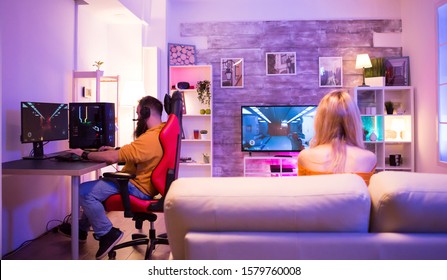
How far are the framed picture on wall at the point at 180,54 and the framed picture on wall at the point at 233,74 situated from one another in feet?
1.66

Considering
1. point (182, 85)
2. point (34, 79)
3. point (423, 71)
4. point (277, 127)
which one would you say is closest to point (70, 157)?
point (34, 79)

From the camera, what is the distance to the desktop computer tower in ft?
12.5

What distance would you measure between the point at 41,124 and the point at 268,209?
2.73m

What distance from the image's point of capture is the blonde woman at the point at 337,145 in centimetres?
179

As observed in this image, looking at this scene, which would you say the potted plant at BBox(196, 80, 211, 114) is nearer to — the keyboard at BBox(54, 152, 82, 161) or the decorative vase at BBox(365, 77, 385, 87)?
the decorative vase at BBox(365, 77, 385, 87)

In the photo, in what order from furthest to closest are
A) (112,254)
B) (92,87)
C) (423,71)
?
(423,71)
(92,87)
(112,254)

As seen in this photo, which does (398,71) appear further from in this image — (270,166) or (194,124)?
(194,124)

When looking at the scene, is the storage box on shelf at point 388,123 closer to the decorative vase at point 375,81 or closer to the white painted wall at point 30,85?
the decorative vase at point 375,81

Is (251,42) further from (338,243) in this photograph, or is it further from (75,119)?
(338,243)

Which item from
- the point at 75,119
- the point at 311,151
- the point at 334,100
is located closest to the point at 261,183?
the point at 311,151

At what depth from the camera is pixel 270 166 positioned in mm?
5730

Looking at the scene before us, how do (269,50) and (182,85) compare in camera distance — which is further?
(269,50)

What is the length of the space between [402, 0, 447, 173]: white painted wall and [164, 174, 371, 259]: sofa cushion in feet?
13.8

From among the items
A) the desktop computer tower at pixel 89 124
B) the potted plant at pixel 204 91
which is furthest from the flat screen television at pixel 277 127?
the desktop computer tower at pixel 89 124
